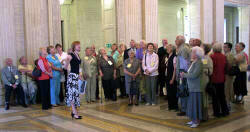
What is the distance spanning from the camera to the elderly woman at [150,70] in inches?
275

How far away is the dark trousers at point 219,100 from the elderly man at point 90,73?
3788 mm

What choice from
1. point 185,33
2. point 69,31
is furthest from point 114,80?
point 185,33

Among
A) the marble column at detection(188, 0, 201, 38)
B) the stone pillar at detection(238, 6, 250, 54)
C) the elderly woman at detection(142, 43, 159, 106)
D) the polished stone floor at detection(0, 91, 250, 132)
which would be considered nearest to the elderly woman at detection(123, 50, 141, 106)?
the elderly woman at detection(142, 43, 159, 106)

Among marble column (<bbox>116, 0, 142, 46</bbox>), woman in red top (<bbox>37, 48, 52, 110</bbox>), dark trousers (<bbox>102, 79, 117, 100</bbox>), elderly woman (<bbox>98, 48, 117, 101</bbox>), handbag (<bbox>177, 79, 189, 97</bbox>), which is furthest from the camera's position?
marble column (<bbox>116, 0, 142, 46</bbox>)

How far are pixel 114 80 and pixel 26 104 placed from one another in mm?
2849

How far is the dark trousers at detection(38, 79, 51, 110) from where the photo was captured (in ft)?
23.1

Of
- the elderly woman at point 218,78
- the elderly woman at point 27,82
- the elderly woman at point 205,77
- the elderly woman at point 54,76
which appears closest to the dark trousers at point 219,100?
the elderly woman at point 218,78

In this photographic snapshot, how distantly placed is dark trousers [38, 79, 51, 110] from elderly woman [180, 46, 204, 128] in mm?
4073

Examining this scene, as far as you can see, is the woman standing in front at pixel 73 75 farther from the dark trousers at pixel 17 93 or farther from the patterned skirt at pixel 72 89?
the dark trousers at pixel 17 93

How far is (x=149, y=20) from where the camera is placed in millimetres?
11555

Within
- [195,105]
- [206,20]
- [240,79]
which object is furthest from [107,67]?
[206,20]

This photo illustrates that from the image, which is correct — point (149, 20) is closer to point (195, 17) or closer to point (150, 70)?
point (195, 17)

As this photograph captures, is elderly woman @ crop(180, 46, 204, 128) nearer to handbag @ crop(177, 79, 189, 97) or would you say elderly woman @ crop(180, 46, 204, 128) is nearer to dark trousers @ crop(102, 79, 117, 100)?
handbag @ crop(177, 79, 189, 97)

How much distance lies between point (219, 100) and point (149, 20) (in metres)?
6.56
